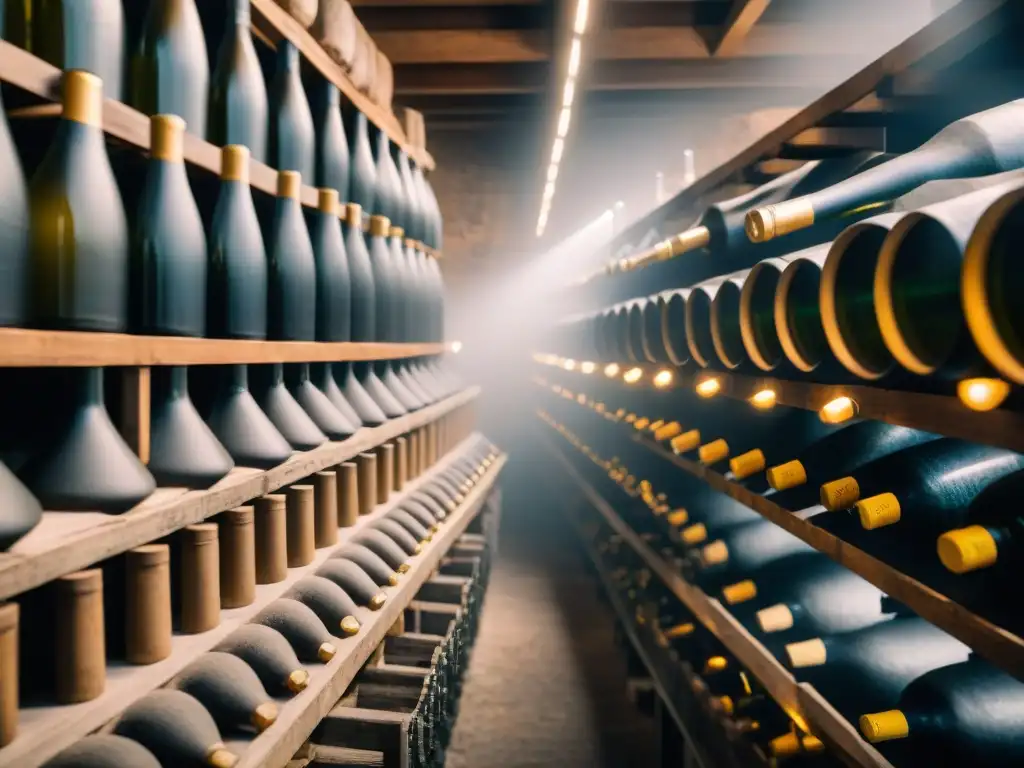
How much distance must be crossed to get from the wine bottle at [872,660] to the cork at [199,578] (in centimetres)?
120

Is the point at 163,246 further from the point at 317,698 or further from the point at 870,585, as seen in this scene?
the point at 870,585

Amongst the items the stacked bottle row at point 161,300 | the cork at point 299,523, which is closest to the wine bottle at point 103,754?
the stacked bottle row at point 161,300

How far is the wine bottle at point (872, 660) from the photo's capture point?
1.53 meters

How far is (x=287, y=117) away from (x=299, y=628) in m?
1.33

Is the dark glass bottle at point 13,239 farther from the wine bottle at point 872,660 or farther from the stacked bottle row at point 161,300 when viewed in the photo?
the wine bottle at point 872,660

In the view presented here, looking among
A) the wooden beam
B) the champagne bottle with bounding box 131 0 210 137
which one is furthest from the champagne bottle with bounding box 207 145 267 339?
the wooden beam

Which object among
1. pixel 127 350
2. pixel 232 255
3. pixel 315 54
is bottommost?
pixel 127 350

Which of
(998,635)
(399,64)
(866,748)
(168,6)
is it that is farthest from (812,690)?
(399,64)

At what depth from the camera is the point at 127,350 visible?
3.95 ft

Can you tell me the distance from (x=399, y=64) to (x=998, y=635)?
4369 millimetres

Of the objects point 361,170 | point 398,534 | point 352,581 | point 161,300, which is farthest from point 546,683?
point 161,300

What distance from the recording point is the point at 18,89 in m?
1.12

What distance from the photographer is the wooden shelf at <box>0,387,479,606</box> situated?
0.93 m

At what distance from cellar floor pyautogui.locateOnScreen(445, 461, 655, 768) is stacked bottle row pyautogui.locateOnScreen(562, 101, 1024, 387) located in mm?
1796
